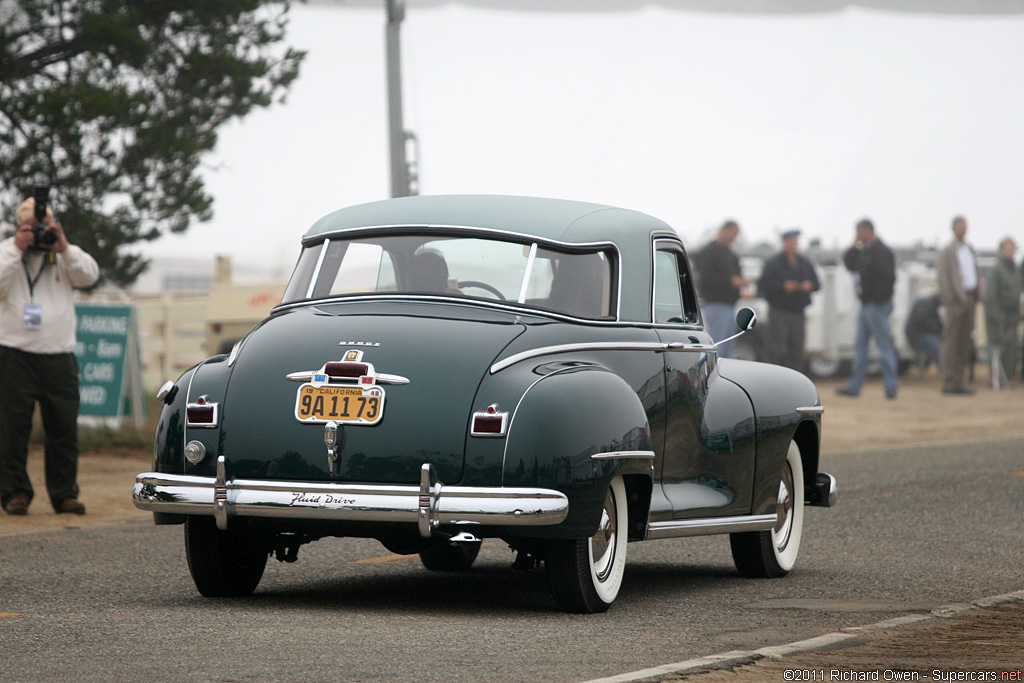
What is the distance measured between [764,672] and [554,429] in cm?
147

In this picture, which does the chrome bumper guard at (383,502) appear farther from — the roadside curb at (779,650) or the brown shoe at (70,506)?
the brown shoe at (70,506)

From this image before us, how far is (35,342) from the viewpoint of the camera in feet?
32.7

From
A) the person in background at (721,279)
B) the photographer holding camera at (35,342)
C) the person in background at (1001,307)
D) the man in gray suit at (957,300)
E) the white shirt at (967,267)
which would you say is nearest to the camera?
the photographer holding camera at (35,342)

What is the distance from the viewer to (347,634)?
18.8ft

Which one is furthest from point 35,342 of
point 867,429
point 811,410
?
point 867,429

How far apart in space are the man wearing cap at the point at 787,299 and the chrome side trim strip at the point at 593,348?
12978mm

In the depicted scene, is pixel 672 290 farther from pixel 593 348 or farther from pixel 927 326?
pixel 927 326

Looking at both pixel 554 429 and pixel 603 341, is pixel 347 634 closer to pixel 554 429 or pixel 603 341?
pixel 554 429

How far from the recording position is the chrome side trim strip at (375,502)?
5.98 m

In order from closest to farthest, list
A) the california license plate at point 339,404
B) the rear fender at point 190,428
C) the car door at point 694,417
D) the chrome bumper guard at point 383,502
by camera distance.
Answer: the chrome bumper guard at point 383,502 < the california license plate at point 339,404 < the rear fender at point 190,428 < the car door at point 694,417

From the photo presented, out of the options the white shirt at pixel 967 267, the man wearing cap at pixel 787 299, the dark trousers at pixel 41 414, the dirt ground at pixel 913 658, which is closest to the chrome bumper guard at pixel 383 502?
the dirt ground at pixel 913 658

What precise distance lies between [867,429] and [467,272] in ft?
43.0

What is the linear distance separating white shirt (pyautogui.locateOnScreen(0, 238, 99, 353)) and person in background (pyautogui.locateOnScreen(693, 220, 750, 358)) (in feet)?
35.7

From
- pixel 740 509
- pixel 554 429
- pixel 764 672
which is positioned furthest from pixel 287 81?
pixel 764 672
